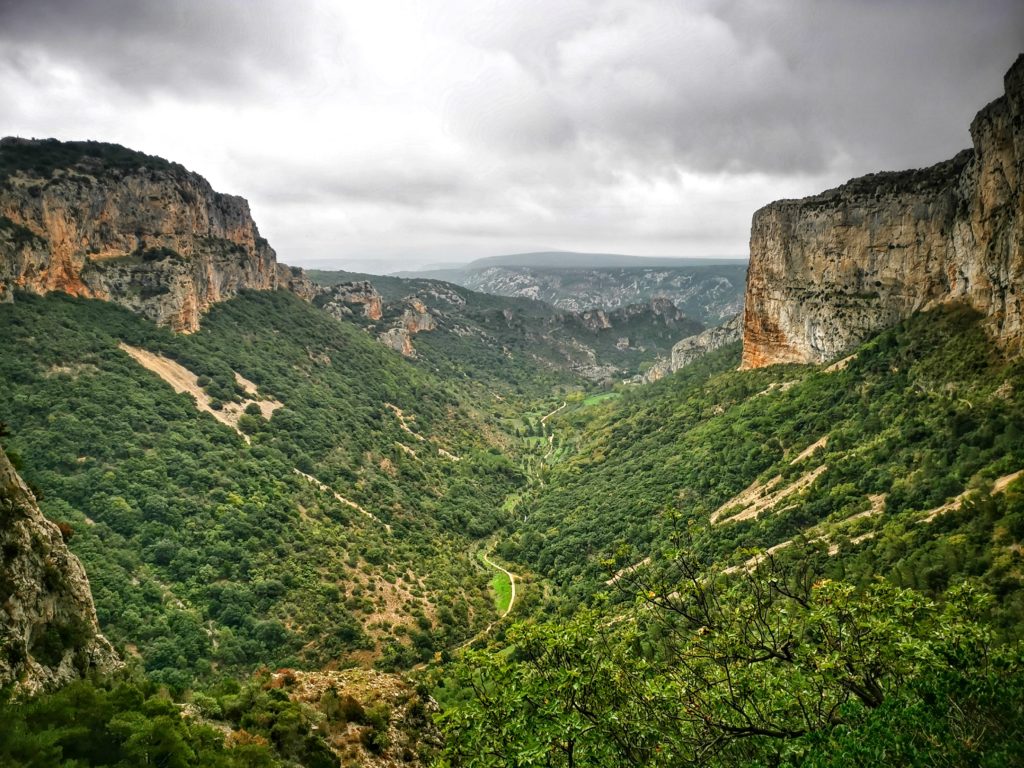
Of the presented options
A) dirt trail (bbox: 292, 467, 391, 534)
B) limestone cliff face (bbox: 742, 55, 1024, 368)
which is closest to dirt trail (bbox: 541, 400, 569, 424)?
limestone cliff face (bbox: 742, 55, 1024, 368)

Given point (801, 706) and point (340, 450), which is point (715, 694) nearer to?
point (801, 706)

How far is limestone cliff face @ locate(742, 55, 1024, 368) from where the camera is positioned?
156ft

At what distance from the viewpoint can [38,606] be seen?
17172 mm

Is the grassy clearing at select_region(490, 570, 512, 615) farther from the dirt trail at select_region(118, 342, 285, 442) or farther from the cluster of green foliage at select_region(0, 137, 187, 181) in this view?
the cluster of green foliage at select_region(0, 137, 187, 181)

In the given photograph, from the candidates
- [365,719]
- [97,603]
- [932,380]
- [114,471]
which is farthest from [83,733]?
[932,380]

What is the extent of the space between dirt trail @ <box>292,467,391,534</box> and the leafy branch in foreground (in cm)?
5738

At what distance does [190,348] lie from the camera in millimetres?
82562

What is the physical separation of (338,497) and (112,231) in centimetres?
5867

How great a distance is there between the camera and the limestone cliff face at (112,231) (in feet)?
231

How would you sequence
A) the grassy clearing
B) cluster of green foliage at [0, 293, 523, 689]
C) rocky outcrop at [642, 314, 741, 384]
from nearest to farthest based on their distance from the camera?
cluster of green foliage at [0, 293, 523, 689]
the grassy clearing
rocky outcrop at [642, 314, 741, 384]

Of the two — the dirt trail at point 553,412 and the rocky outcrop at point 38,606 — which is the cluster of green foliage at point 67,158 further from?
the dirt trail at point 553,412

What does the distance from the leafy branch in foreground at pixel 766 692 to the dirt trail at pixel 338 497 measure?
5738 cm

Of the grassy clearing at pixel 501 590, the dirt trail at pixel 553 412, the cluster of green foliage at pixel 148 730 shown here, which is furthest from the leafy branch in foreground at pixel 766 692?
the dirt trail at pixel 553 412

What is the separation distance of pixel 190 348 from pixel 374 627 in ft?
189
